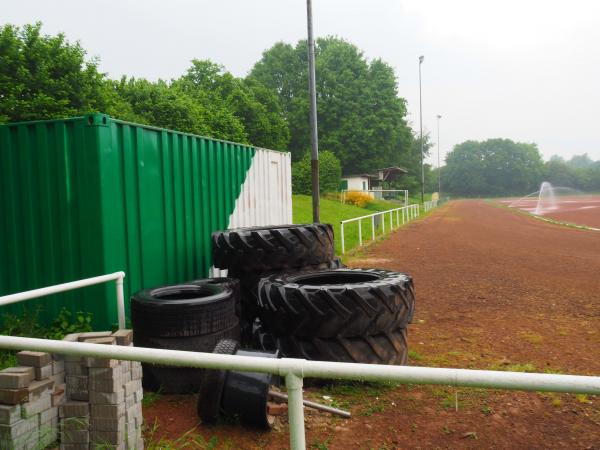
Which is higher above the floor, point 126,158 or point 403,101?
point 403,101

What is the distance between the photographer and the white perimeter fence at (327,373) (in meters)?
1.56

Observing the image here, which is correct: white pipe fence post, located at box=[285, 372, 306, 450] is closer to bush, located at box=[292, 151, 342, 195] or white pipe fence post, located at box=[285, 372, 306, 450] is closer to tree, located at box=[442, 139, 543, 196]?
bush, located at box=[292, 151, 342, 195]

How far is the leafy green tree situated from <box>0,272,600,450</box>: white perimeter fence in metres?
20.3

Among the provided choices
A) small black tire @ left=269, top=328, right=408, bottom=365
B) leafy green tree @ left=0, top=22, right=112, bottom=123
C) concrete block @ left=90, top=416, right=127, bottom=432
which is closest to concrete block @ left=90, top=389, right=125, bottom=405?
concrete block @ left=90, top=416, right=127, bottom=432

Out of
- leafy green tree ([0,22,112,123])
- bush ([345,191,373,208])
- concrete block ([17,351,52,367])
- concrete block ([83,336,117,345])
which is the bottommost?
concrete block ([17,351,52,367])

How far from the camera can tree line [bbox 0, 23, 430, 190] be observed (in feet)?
67.5

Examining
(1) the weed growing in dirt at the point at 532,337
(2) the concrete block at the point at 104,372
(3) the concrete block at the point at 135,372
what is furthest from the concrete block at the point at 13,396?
(1) the weed growing in dirt at the point at 532,337

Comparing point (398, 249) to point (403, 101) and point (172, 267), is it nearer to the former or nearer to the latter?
point (172, 267)

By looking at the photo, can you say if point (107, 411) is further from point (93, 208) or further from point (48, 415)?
point (93, 208)

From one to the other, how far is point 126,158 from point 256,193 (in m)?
3.59

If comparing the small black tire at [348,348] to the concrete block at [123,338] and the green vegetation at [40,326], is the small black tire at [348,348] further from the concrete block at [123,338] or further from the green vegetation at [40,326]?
the green vegetation at [40,326]

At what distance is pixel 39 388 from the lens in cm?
277

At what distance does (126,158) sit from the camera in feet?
17.0

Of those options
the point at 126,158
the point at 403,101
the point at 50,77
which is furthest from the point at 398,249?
the point at 403,101
